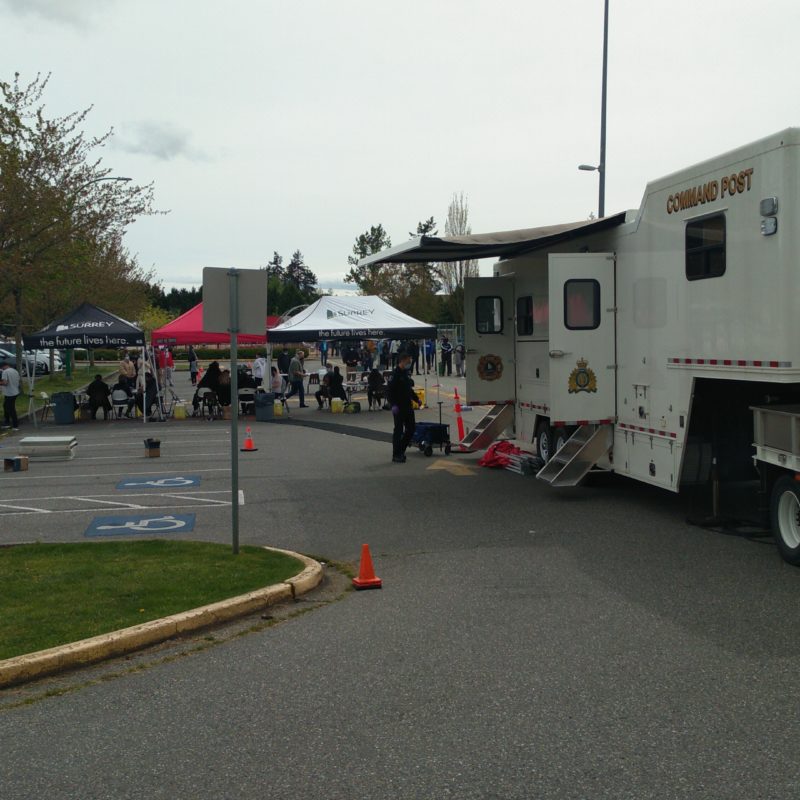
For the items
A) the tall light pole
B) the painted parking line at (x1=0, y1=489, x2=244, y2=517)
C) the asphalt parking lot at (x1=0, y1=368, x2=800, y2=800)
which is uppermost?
the tall light pole

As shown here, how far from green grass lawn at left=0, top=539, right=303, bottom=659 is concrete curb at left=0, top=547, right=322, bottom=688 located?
145mm

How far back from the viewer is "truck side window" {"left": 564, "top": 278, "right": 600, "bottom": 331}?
1224cm

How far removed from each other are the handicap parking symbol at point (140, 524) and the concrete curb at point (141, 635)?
3.26 metres

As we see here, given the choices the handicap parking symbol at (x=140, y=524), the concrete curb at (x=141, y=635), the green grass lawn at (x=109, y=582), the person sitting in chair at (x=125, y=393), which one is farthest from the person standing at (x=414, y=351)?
the concrete curb at (x=141, y=635)

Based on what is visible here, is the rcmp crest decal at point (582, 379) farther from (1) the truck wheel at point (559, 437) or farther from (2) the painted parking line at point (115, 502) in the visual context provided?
(2) the painted parking line at point (115, 502)

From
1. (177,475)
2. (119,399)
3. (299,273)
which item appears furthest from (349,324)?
(299,273)

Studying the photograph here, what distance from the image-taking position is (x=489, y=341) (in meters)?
16.0

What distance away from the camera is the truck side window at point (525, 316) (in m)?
15.2

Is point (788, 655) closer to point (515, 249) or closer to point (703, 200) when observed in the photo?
point (703, 200)

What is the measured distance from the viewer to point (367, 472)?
15680 millimetres

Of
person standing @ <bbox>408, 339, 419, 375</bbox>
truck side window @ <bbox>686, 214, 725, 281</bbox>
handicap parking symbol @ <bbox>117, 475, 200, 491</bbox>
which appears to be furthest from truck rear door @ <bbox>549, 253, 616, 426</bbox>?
person standing @ <bbox>408, 339, 419, 375</bbox>

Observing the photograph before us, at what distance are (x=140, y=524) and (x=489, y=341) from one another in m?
6.69

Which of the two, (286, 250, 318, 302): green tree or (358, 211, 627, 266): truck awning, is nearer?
(358, 211, 627, 266): truck awning

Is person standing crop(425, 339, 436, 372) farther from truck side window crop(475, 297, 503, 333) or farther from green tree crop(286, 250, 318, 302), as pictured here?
green tree crop(286, 250, 318, 302)
